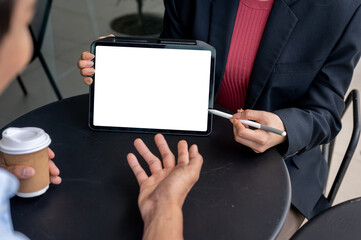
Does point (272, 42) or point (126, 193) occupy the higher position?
point (272, 42)

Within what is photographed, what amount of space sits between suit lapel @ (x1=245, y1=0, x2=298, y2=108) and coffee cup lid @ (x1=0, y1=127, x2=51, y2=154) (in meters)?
0.73

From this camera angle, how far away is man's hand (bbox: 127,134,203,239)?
2.19 feet

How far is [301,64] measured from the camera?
47.0 inches

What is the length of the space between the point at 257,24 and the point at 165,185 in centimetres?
75

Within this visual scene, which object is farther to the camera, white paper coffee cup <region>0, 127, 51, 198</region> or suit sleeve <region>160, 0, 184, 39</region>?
suit sleeve <region>160, 0, 184, 39</region>

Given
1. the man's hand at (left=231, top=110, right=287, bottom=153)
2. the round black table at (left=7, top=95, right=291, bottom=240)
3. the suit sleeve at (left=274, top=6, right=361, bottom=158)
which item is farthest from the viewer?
the suit sleeve at (left=274, top=6, right=361, bottom=158)

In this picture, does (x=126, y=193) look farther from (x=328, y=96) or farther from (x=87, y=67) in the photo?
(x=328, y=96)

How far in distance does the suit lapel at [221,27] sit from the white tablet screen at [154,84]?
Result: 0.30 meters

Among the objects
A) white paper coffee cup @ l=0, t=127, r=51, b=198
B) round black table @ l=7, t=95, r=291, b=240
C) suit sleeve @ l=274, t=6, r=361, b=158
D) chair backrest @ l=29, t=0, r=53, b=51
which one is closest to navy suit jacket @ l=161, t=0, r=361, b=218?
suit sleeve @ l=274, t=6, r=361, b=158

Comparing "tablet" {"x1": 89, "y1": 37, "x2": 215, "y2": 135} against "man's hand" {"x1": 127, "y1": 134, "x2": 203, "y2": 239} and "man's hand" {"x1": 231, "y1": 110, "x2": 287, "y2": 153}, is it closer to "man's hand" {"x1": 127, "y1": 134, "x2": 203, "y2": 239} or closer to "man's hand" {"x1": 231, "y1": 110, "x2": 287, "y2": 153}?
"man's hand" {"x1": 231, "y1": 110, "x2": 287, "y2": 153}

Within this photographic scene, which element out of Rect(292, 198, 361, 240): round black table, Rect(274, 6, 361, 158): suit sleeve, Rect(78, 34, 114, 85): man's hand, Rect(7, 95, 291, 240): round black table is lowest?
Rect(292, 198, 361, 240): round black table

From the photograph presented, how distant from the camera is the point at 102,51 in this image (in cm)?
99

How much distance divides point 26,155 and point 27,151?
0.6 inches

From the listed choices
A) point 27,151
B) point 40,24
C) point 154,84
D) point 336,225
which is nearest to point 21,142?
point 27,151
